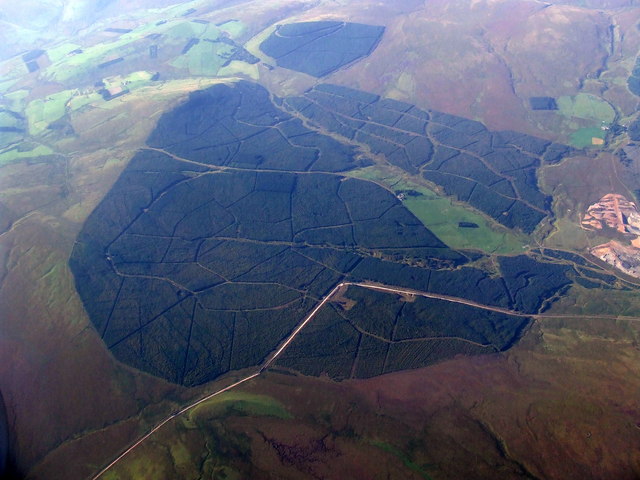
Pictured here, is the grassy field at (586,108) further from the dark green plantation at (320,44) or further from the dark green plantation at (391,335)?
the dark green plantation at (391,335)

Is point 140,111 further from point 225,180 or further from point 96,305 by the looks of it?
point 96,305

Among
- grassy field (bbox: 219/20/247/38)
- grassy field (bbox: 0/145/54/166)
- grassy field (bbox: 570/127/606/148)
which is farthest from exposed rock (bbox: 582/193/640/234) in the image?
grassy field (bbox: 219/20/247/38)

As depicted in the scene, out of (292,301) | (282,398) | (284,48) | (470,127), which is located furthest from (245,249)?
(284,48)

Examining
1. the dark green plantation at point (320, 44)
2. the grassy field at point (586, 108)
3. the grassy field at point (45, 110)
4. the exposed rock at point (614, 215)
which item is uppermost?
the grassy field at point (45, 110)

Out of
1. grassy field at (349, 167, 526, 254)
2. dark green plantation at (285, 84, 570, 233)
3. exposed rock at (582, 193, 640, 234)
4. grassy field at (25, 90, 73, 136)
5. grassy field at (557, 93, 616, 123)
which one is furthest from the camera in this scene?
grassy field at (25, 90, 73, 136)

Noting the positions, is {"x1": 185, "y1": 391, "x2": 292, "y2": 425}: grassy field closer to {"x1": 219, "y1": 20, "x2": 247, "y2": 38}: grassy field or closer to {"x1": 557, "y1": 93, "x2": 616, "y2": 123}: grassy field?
{"x1": 557, "y1": 93, "x2": 616, "y2": 123}: grassy field

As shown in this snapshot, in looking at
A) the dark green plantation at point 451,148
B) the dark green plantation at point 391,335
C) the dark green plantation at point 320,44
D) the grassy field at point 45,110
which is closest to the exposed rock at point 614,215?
the dark green plantation at point 451,148
